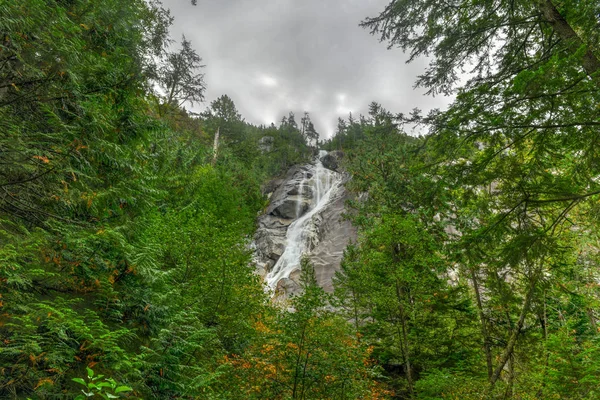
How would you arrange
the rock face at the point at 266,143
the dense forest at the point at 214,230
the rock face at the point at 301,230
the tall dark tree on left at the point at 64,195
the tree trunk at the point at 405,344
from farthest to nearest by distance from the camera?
1. the rock face at the point at 266,143
2. the rock face at the point at 301,230
3. the tree trunk at the point at 405,344
4. the dense forest at the point at 214,230
5. the tall dark tree on left at the point at 64,195

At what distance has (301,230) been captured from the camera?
114 feet

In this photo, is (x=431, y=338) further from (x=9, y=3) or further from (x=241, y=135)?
(x=241, y=135)

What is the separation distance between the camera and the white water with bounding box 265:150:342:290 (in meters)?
29.4

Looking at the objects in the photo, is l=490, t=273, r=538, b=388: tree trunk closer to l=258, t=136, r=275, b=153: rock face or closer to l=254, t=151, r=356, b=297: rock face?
l=254, t=151, r=356, b=297: rock face

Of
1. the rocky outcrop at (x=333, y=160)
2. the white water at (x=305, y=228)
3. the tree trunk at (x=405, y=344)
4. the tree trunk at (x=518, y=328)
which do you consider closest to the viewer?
the tree trunk at (x=518, y=328)

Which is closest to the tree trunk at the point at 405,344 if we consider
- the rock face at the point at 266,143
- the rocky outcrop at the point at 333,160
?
the rocky outcrop at the point at 333,160

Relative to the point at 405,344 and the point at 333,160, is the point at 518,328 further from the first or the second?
the point at 333,160

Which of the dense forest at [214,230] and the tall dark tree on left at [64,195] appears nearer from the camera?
the tall dark tree on left at [64,195]

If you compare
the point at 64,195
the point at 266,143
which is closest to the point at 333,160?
the point at 266,143

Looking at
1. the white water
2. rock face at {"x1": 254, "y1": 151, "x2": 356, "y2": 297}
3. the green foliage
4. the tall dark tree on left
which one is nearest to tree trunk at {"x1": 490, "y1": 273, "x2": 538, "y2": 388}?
the green foliage

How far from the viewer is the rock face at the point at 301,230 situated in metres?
27.8

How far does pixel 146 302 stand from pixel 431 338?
9.38 metres

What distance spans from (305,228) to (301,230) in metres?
0.51

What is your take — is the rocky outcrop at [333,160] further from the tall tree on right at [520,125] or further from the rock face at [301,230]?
the tall tree on right at [520,125]
